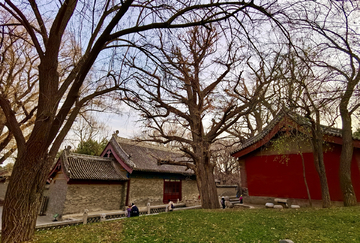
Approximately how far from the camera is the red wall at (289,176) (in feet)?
27.8

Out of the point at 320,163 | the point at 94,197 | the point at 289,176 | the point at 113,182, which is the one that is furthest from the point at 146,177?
the point at 320,163

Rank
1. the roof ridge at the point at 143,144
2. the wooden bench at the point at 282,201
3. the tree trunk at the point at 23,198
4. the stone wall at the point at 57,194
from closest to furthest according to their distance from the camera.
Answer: the tree trunk at the point at 23,198 → the wooden bench at the point at 282,201 → the stone wall at the point at 57,194 → the roof ridge at the point at 143,144

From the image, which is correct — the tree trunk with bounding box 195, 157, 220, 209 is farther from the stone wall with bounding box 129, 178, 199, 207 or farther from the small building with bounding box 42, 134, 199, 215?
the stone wall with bounding box 129, 178, 199, 207

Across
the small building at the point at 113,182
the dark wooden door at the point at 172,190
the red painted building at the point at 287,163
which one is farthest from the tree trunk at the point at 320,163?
the dark wooden door at the point at 172,190

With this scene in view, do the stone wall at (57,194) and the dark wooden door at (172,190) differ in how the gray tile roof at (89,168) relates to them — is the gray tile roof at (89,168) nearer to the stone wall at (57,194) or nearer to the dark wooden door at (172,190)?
the stone wall at (57,194)

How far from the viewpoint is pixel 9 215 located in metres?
3.27

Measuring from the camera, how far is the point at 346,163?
755 cm

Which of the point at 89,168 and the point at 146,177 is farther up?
the point at 89,168

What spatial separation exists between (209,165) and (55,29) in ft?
23.9

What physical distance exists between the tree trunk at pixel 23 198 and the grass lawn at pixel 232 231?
521 millimetres

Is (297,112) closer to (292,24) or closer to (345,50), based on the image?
(345,50)

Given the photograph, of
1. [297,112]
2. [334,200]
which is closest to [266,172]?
[334,200]

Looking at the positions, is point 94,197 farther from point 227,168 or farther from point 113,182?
point 227,168

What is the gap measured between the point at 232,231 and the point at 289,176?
20.9 feet
